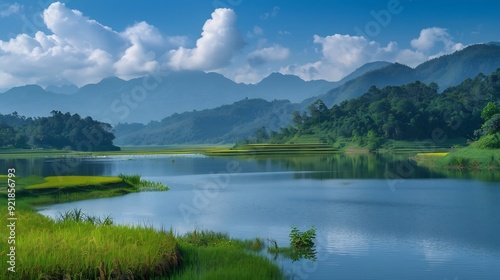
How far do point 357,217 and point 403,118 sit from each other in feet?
368

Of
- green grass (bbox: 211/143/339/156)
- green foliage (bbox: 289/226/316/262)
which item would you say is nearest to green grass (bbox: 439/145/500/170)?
green foliage (bbox: 289/226/316/262)

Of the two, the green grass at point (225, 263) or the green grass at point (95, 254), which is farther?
the green grass at point (225, 263)

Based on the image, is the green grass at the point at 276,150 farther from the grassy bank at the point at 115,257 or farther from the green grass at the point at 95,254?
the green grass at the point at 95,254

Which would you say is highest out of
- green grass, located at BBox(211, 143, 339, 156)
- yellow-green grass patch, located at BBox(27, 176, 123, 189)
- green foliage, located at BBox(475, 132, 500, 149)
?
green foliage, located at BBox(475, 132, 500, 149)

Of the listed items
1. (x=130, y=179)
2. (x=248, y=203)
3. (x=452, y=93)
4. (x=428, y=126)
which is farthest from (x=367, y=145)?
(x=248, y=203)

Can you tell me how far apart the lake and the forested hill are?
82638mm

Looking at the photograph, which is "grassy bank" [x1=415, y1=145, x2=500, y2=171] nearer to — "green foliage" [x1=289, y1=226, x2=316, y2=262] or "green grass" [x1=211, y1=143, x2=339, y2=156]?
"green foliage" [x1=289, y1=226, x2=316, y2=262]

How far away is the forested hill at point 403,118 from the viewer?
5113 inches

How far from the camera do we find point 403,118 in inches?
5231

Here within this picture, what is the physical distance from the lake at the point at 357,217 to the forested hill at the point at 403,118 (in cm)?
8264

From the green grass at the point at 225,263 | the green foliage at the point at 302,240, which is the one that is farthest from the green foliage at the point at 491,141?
the green grass at the point at 225,263

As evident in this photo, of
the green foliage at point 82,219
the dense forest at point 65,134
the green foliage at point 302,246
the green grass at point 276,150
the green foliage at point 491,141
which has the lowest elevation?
the green foliage at point 302,246

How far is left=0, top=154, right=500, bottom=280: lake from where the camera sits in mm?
16969

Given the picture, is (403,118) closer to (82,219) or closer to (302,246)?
(302,246)
